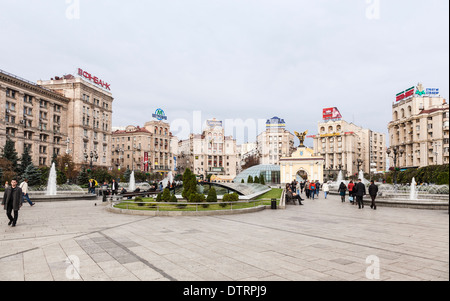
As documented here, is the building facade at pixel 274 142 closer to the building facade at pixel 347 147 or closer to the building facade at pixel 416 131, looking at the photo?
the building facade at pixel 347 147

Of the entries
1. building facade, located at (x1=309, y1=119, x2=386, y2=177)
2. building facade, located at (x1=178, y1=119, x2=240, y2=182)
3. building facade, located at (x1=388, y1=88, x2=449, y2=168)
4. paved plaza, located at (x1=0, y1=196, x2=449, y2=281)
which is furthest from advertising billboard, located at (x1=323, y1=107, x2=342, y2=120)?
paved plaza, located at (x1=0, y1=196, x2=449, y2=281)

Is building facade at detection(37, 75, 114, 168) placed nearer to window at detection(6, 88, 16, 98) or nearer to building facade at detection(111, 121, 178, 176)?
window at detection(6, 88, 16, 98)

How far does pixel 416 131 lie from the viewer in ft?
222

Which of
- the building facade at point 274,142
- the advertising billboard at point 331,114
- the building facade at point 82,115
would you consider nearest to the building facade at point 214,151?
the building facade at point 274,142

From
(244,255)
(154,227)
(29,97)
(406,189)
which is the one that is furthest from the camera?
(29,97)

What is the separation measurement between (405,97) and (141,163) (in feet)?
256

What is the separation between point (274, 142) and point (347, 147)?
25.7 m

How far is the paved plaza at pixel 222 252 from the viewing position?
16.0 ft

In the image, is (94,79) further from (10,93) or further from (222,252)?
(222,252)

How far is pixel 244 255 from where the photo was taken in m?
6.12

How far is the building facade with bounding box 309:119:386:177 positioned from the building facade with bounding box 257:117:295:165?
10.9 metres

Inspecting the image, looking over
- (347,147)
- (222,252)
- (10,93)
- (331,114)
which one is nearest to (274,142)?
(331,114)
